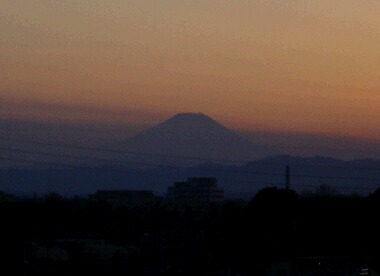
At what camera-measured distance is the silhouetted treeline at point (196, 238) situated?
34.2m

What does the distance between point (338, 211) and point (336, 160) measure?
99.7m

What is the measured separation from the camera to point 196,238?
47.5 metres

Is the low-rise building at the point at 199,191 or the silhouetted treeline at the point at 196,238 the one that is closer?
the silhouetted treeline at the point at 196,238

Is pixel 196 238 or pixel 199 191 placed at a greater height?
pixel 199 191

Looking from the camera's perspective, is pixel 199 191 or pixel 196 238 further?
pixel 199 191

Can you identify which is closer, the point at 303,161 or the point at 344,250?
the point at 344,250

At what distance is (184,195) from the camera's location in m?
117

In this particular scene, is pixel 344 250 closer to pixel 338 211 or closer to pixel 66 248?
pixel 338 211

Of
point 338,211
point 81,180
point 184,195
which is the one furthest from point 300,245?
point 81,180

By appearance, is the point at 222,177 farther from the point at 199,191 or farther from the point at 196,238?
the point at 196,238

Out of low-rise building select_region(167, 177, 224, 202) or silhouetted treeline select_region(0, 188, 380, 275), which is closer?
silhouetted treeline select_region(0, 188, 380, 275)

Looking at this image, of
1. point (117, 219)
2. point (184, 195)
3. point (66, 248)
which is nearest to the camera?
point (66, 248)

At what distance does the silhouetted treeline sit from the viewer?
34.2 meters

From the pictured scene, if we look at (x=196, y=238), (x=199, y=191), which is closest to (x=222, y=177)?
(x=199, y=191)
